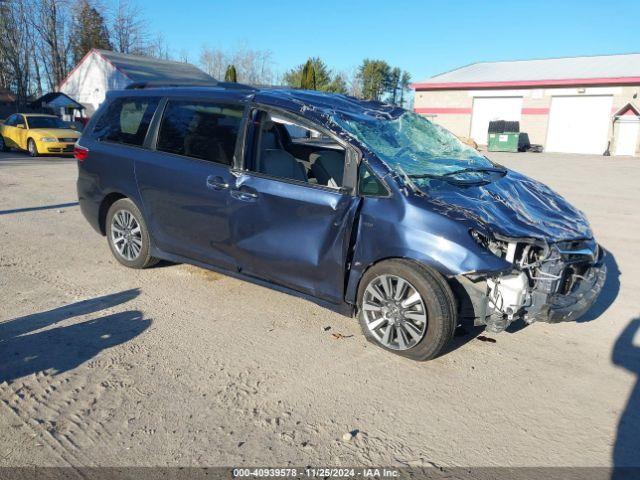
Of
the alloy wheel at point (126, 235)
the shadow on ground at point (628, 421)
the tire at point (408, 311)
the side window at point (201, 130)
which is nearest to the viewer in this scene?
the shadow on ground at point (628, 421)

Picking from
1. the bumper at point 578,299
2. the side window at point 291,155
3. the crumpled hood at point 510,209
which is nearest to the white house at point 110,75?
the side window at point 291,155

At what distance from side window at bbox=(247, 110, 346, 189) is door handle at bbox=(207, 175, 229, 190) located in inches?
10.3

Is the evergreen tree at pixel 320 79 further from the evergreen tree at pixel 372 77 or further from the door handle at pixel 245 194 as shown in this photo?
the door handle at pixel 245 194

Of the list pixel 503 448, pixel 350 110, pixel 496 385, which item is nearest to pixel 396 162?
pixel 350 110

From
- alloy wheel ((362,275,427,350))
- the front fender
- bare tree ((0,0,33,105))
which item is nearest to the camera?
the front fender

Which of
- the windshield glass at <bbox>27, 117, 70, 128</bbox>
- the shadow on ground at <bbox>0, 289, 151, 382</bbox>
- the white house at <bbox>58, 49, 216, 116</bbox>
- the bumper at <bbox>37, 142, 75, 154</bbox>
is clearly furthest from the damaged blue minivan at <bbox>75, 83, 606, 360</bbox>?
the white house at <bbox>58, 49, 216, 116</bbox>

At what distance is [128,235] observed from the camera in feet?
17.7

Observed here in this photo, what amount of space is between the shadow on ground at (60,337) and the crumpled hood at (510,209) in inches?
101

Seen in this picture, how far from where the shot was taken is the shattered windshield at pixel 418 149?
4008 millimetres

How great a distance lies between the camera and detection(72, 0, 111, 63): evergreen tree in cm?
4647

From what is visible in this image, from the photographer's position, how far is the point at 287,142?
5352mm

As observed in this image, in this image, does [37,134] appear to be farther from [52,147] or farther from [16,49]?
[16,49]

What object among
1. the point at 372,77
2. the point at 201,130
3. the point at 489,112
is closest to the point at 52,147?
the point at 201,130

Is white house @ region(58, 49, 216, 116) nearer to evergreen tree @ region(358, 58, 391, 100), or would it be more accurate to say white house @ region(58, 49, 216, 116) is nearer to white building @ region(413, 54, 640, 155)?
white building @ region(413, 54, 640, 155)
